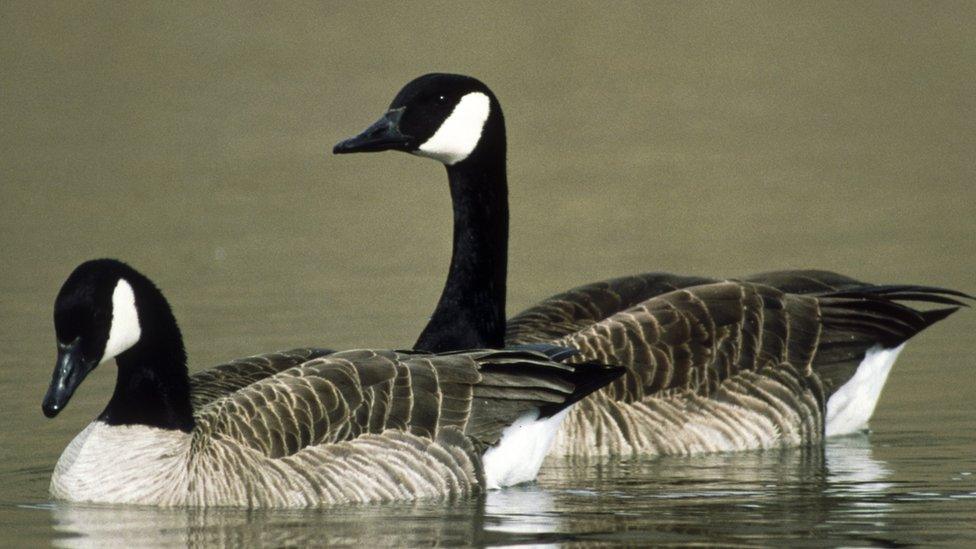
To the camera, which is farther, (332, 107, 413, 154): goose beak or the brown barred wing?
(332, 107, 413, 154): goose beak

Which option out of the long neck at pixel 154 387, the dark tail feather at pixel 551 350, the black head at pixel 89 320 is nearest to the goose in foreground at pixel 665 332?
the dark tail feather at pixel 551 350

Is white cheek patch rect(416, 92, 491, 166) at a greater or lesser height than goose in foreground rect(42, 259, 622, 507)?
greater

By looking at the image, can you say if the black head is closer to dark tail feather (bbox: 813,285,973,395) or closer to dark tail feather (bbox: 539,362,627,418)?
dark tail feather (bbox: 539,362,627,418)

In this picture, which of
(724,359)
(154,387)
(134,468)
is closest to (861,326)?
(724,359)

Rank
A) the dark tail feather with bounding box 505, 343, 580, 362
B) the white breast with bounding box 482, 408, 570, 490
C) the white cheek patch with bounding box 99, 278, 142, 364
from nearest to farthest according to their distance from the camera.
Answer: the white cheek patch with bounding box 99, 278, 142, 364
the white breast with bounding box 482, 408, 570, 490
the dark tail feather with bounding box 505, 343, 580, 362

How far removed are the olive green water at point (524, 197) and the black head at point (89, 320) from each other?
25.7 inches

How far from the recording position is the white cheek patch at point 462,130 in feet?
34.5

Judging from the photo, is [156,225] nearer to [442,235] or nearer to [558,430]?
[442,235]

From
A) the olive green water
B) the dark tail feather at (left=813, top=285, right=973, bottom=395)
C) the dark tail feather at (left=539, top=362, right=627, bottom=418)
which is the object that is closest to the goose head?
the dark tail feather at (left=539, top=362, right=627, bottom=418)

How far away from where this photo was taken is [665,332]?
441 inches

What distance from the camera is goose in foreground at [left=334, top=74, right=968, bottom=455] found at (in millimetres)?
10594

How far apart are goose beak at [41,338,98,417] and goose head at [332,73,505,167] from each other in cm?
212

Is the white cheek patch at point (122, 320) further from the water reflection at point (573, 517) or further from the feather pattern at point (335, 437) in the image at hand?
the water reflection at point (573, 517)

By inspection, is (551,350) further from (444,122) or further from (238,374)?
(238,374)
